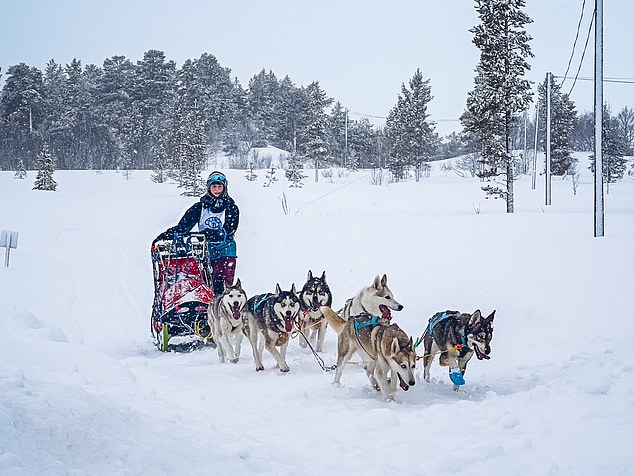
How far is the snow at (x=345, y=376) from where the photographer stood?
126 inches

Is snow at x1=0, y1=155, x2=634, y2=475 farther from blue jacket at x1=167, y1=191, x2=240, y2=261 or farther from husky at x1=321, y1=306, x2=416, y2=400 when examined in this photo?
blue jacket at x1=167, y1=191, x2=240, y2=261

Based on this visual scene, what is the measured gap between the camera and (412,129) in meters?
41.2

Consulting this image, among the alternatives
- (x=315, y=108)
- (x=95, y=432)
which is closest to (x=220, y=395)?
(x=95, y=432)

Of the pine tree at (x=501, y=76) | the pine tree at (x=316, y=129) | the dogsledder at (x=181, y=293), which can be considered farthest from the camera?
the pine tree at (x=316, y=129)

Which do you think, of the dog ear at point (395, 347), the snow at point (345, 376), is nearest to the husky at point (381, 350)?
the dog ear at point (395, 347)

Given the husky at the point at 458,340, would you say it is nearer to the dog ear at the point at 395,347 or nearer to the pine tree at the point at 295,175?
the dog ear at the point at 395,347

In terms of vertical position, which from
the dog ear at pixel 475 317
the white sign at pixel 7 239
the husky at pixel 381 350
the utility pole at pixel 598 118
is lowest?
the husky at pixel 381 350

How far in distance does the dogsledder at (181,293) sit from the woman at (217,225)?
140 mm

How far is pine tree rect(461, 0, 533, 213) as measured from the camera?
20172 mm

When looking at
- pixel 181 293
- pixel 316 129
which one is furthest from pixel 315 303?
pixel 316 129

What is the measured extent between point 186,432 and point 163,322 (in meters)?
3.58

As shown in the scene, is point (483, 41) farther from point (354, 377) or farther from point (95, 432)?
point (95, 432)

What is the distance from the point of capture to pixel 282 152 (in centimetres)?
5462

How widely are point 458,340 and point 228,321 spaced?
8.85 feet
